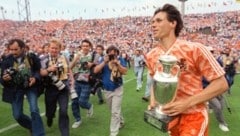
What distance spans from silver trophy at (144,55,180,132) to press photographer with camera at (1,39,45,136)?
421cm

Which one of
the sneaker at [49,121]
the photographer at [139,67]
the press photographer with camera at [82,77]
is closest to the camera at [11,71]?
the sneaker at [49,121]

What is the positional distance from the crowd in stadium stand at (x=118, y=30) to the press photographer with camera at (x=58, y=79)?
4221 cm

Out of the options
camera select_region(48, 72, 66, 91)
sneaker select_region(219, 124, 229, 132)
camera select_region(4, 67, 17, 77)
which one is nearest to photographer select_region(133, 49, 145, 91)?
sneaker select_region(219, 124, 229, 132)

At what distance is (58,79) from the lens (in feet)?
24.8

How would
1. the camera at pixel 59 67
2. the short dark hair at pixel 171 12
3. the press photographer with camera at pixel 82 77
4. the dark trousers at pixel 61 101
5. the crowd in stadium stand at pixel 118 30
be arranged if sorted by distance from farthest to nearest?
the crowd in stadium stand at pixel 118 30 → the press photographer with camera at pixel 82 77 → the camera at pixel 59 67 → the dark trousers at pixel 61 101 → the short dark hair at pixel 171 12

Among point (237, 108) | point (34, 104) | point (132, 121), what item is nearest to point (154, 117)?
point (34, 104)

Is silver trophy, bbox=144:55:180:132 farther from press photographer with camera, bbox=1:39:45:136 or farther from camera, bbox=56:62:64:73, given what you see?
camera, bbox=56:62:64:73

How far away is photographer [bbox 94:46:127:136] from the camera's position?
323 inches

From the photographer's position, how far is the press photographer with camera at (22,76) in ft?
23.8

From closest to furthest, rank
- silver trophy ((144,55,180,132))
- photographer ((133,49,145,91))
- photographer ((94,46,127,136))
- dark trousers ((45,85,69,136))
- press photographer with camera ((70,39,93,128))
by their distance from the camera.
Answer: silver trophy ((144,55,180,132)) → dark trousers ((45,85,69,136)) → photographer ((94,46,127,136)) → press photographer with camera ((70,39,93,128)) → photographer ((133,49,145,91))

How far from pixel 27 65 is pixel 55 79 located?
1.74 ft

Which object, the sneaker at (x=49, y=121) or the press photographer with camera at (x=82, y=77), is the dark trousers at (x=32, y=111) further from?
the press photographer with camera at (x=82, y=77)

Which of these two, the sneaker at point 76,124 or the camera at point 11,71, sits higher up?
the camera at point 11,71

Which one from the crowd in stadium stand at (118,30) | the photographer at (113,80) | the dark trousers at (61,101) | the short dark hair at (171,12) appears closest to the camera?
the short dark hair at (171,12)
